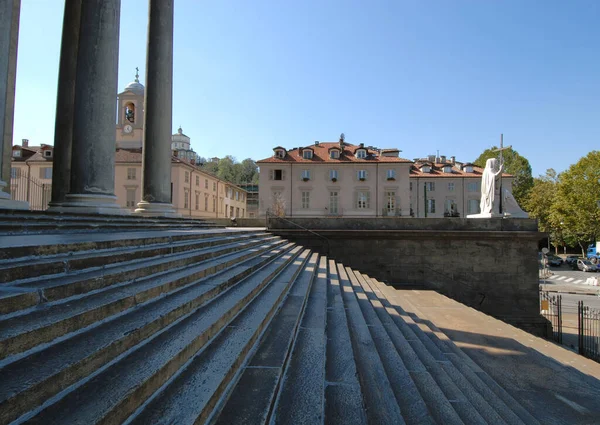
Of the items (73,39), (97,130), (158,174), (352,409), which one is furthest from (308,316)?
(73,39)

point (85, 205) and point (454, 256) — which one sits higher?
point (85, 205)

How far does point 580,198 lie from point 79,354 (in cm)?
5128

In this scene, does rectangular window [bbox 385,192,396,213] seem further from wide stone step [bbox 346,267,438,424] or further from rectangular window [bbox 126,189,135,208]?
wide stone step [bbox 346,267,438,424]

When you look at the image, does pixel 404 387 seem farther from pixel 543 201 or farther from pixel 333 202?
pixel 543 201

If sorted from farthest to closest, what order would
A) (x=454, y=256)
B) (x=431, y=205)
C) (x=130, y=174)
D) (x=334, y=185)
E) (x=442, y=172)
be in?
1. (x=442, y=172)
2. (x=431, y=205)
3. (x=334, y=185)
4. (x=130, y=174)
5. (x=454, y=256)

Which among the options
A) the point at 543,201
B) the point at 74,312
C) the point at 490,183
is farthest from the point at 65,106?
the point at 543,201

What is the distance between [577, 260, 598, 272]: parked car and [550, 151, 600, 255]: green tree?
372cm

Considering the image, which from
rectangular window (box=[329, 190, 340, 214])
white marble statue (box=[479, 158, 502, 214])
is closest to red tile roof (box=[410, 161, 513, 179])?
rectangular window (box=[329, 190, 340, 214])

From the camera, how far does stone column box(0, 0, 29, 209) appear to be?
5523 mm

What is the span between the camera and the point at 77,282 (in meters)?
2.59

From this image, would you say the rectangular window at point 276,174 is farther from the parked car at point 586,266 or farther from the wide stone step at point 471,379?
the parked car at point 586,266

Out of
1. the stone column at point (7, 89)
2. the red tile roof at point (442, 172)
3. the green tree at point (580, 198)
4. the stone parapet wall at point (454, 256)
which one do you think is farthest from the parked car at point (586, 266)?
the stone column at point (7, 89)

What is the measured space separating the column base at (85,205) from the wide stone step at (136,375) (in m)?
4.87

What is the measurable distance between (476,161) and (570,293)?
4023 cm
